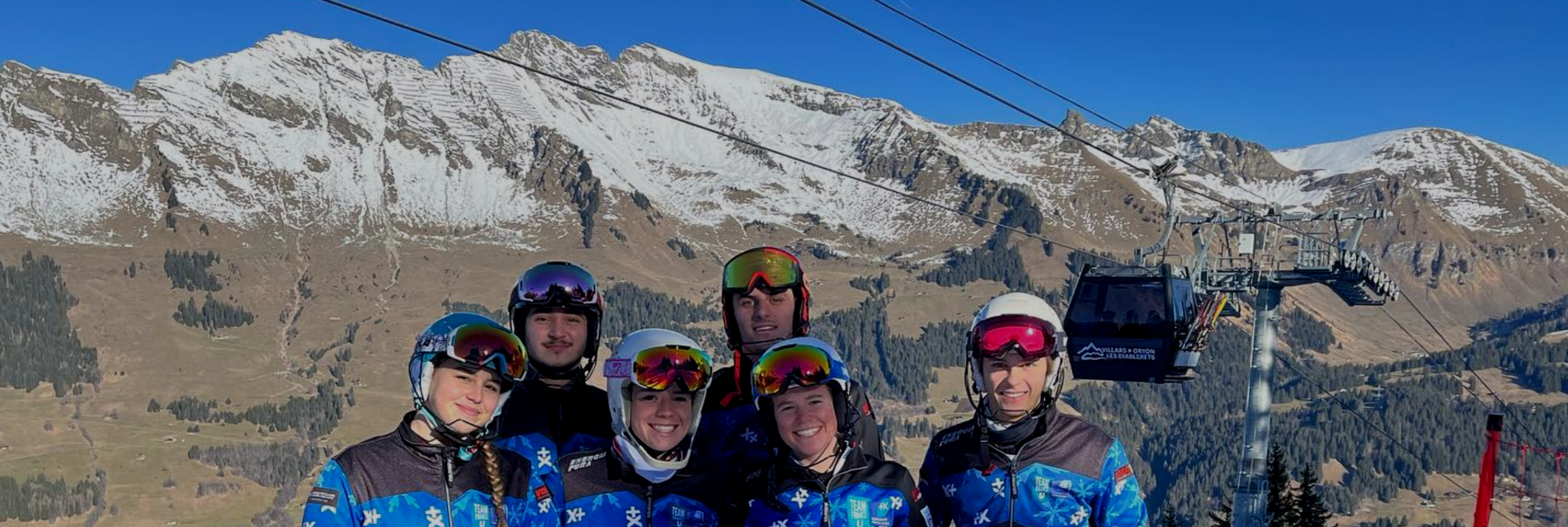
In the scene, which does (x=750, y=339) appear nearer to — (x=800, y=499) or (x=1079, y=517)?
(x=800, y=499)

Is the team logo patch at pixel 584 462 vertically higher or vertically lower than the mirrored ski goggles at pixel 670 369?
lower

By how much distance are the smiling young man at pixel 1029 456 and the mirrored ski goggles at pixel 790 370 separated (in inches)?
50.0

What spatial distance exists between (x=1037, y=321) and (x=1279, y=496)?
1781 inches

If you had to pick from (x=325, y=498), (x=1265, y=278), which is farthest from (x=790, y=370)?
(x=1265, y=278)

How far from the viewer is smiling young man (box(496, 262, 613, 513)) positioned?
28.6ft

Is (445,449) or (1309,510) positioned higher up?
(445,449)

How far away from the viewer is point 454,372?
773 centimetres

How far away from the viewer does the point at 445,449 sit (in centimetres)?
773

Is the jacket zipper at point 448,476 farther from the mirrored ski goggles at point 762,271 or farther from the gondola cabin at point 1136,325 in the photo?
the gondola cabin at point 1136,325

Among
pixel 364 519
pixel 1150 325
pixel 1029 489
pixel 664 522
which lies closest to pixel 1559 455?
pixel 1150 325

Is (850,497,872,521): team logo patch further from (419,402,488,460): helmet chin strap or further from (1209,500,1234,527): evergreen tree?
(1209,500,1234,527): evergreen tree

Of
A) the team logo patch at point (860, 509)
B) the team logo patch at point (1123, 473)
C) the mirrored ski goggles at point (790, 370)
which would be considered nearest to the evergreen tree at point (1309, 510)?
the team logo patch at point (1123, 473)

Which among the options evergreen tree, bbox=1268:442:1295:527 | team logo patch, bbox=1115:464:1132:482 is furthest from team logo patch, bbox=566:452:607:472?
evergreen tree, bbox=1268:442:1295:527

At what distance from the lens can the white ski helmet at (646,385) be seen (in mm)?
8258
